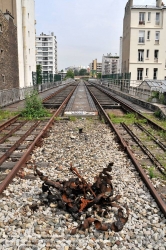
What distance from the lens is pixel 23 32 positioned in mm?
31328

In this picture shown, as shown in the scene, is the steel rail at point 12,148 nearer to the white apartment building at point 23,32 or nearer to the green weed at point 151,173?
the green weed at point 151,173

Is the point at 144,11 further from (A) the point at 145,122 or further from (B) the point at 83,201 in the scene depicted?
(B) the point at 83,201

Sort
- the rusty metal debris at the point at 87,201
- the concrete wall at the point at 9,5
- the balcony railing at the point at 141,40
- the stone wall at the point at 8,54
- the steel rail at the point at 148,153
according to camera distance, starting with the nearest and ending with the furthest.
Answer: the rusty metal debris at the point at 87,201, the steel rail at the point at 148,153, the stone wall at the point at 8,54, the concrete wall at the point at 9,5, the balcony railing at the point at 141,40

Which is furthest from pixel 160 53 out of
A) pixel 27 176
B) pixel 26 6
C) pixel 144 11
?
pixel 27 176

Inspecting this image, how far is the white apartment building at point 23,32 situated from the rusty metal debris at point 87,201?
2664cm

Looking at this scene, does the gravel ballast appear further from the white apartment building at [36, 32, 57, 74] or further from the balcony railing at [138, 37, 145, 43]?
the white apartment building at [36, 32, 57, 74]

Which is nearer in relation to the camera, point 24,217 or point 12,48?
point 24,217

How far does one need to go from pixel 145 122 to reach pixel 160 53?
132 ft

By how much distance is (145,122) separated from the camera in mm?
11133

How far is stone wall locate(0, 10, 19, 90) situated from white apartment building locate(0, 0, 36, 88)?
2.65 metres

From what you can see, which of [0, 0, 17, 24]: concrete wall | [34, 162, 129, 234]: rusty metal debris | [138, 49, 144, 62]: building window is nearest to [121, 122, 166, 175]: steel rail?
[34, 162, 129, 234]: rusty metal debris

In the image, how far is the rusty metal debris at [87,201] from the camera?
10.9 ft

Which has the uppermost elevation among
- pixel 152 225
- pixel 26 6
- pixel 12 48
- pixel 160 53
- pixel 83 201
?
pixel 26 6

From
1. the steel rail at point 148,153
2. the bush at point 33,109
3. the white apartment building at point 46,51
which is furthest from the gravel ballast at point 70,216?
the white apartment building at point 46,51
